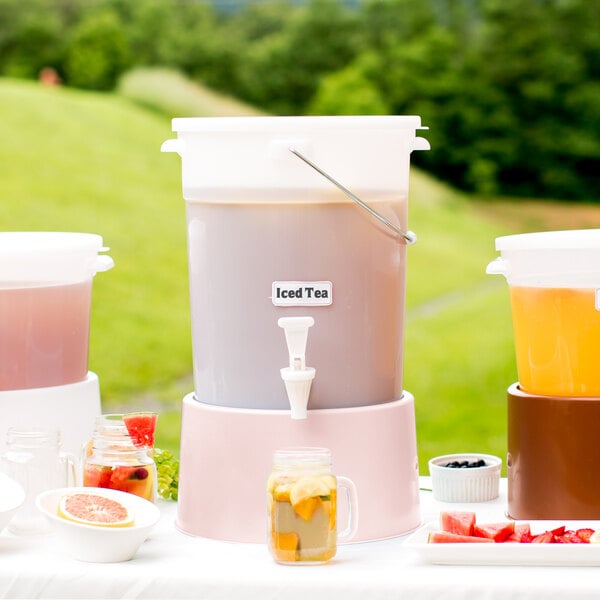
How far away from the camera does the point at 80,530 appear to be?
56.4 inches

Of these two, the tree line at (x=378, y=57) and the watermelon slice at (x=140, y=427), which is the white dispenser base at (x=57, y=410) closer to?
the watermelon slice at (x=140, y=427)

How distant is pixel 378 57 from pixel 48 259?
8.80m

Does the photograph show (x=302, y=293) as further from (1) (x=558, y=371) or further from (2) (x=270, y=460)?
(1) (x=558, y=371)

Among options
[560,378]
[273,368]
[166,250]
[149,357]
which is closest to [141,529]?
[273,368]

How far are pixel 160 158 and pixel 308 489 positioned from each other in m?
10.5

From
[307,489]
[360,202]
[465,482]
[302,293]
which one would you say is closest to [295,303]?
[302,293]

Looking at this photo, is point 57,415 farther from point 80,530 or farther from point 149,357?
point 149,357

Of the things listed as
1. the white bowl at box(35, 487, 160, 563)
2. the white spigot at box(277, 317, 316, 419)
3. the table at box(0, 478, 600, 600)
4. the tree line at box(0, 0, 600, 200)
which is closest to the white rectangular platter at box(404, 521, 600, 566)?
the table at box(0, 478, 600, 600)

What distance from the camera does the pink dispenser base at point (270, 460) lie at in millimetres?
1565

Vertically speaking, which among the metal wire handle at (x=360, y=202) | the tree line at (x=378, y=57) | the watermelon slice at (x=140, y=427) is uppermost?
the tree line at (x=378, y=57)

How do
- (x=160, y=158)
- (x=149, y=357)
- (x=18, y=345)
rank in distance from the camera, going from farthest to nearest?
1. (x=160, y=158)
2. (x=149, y=357)
3. (x=18, y=345)

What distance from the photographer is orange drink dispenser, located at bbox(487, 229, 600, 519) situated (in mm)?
1571

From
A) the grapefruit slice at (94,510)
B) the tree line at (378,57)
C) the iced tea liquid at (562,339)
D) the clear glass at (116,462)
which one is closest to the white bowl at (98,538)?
the grapefruit slice at (94,510)

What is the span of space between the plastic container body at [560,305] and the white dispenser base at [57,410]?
28.2 inches
